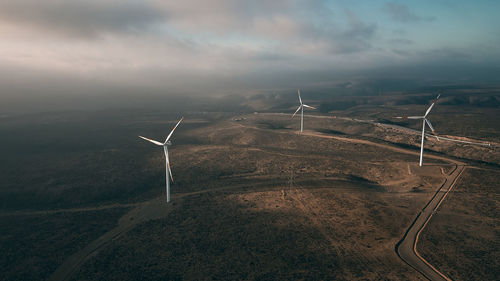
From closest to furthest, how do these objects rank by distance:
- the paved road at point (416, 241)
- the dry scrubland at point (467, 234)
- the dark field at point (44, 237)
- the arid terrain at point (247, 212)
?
the paved road at point (416, 241) → the dry scrubland at point (467, 234) → the arid terrain at point (247, 212) → the dark field at point (44, 237)

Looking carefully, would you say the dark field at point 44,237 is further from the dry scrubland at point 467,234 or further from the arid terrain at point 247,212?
the dry scrubland at point 467,234

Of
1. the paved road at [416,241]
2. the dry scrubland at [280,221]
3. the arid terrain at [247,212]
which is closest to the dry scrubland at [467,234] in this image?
the arid terrain at [247,212]

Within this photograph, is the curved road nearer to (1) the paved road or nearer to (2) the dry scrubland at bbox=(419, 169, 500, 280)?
(1) the paved road

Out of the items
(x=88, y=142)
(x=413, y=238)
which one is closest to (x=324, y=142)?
(x=413, y=238)

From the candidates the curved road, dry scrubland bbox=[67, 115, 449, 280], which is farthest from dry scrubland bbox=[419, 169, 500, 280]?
dry scrubland bbox=[67, 115, 449, 280]

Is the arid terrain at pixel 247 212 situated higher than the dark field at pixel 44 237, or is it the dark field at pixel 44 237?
the arid terrain at pixel 247 212

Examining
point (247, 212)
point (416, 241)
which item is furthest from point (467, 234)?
point (247, 212)
